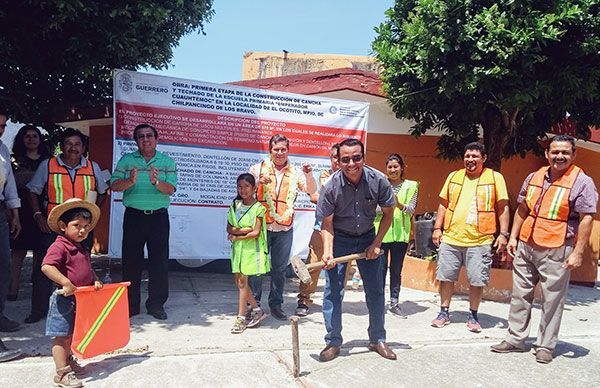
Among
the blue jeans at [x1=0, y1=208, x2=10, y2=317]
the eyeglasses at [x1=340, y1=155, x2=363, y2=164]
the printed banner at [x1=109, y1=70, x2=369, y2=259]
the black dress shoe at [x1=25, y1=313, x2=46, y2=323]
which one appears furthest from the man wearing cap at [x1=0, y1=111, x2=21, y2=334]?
the eyeglasses at [x1=340, y1=155, x2=363, y2=164]

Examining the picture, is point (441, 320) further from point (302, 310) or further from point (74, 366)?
point (74, 366)

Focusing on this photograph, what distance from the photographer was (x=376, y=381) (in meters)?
3.53

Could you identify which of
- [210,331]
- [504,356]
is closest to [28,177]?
[210,331]

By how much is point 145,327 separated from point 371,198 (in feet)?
7.59

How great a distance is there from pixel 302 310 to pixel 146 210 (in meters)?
1.87

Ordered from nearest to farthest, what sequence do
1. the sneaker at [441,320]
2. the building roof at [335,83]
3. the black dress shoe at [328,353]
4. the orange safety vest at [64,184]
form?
the black dress shoe at [328,353] < the orange safety vest at [64,184] < the sneaker at [441,320] < the building roof at [335,83]

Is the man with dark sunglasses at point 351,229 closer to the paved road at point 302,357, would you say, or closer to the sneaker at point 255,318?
the paved road at point 302,357

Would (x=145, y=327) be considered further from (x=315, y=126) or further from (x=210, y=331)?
(x=315, y=126)

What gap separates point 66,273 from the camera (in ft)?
10.9

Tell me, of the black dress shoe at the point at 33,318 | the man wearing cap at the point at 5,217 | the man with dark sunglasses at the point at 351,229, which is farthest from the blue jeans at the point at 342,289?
the black dress shoe at the point at 33,318

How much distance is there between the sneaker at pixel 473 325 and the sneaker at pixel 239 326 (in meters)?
2.20

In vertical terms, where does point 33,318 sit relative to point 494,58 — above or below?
below

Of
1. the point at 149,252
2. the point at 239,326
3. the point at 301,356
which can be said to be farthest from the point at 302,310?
the point at 149,252

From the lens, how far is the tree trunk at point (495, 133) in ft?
22.2
